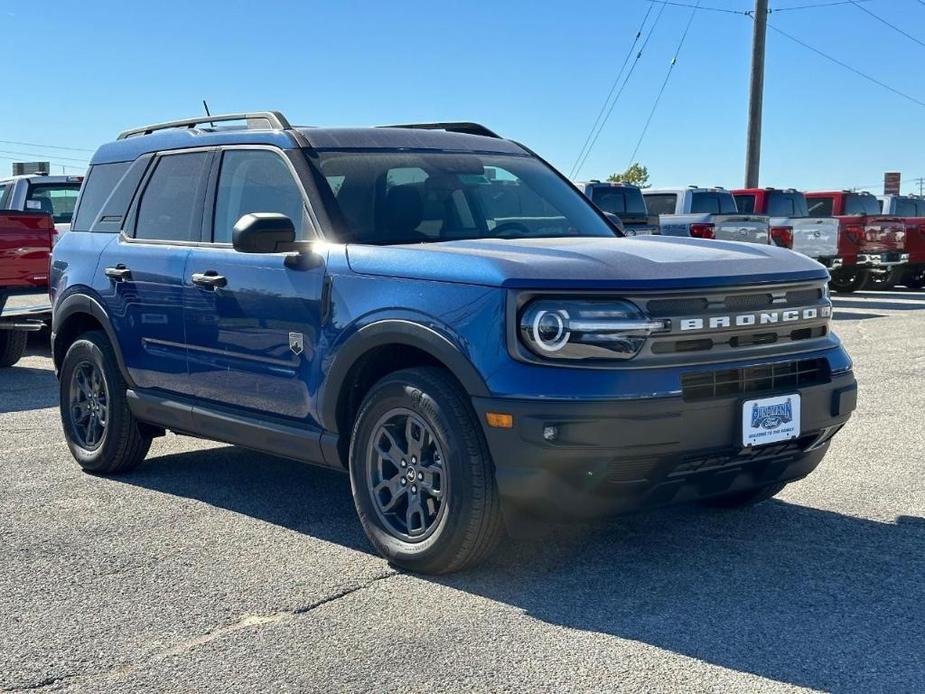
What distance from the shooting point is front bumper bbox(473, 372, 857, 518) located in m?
4.27

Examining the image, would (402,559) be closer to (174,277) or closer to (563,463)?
(563,463)

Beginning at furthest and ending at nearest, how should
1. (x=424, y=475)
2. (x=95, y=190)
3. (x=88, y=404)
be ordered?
(x=95, y=190) → (x=88, y=404) → (x=424, y=475)

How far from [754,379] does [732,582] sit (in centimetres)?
79

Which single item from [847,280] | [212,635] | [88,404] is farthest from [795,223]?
[212,635]

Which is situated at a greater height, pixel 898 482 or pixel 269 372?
pixel 269 372

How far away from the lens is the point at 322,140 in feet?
18.5

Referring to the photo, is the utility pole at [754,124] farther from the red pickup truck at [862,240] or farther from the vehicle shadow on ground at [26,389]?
the vehicle shadow on ground at [26,389]

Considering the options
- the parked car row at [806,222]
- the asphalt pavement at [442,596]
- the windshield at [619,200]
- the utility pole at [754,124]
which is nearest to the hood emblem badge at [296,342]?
the asphalt pavement at [442,596]

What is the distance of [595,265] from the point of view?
4.49m

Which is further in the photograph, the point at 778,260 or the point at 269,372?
the point at 269,372

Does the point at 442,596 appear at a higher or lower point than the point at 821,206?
lower

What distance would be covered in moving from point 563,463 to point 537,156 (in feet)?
8.69

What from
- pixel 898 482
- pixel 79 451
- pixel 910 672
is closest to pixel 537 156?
pixel 898 482

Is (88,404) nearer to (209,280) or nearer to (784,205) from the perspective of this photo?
(209,280)
